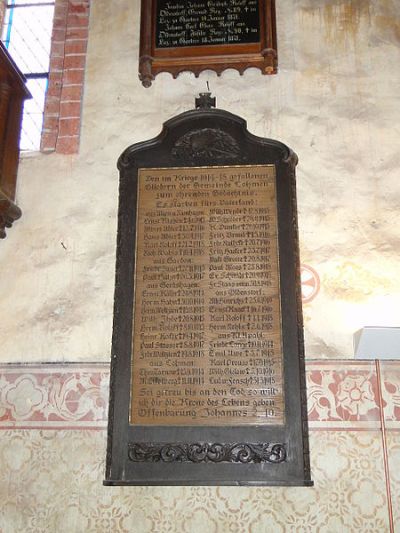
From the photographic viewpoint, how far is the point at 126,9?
172 inches

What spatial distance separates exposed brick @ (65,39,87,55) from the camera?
14.0ft

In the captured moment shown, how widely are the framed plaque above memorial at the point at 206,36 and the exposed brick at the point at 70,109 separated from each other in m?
0.45

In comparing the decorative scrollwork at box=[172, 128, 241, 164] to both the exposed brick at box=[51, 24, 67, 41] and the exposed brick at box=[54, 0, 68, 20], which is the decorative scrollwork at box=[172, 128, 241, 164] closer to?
the exposed brick at box=[51, 24, 67, 41]

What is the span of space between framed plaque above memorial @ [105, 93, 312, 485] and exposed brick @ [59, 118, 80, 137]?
0.46m

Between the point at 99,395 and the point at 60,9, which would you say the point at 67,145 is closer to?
the point at 60,9

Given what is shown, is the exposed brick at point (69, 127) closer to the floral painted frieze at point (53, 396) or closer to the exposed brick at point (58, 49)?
the exposed brick at point (58, 49)

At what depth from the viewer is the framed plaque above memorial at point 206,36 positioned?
404 centimetres

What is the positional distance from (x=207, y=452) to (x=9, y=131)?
2.20 m

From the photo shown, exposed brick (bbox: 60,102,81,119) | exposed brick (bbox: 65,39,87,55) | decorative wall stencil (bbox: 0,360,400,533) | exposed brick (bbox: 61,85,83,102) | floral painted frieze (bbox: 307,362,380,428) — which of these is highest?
exposed brick (bbox: 65,39,87,55)

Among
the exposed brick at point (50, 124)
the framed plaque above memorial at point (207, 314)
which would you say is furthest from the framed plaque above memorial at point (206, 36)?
the exposed brick at point (50, 124)

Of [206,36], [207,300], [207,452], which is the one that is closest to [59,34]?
[206,36]

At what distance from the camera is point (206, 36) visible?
4113mm

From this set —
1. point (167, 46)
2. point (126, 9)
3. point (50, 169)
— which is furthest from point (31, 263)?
point (126, 9)

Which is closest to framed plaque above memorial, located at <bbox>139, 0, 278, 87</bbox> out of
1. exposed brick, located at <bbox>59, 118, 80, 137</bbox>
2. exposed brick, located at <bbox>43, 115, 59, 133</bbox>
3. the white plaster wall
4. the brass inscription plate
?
the white plaster wall
